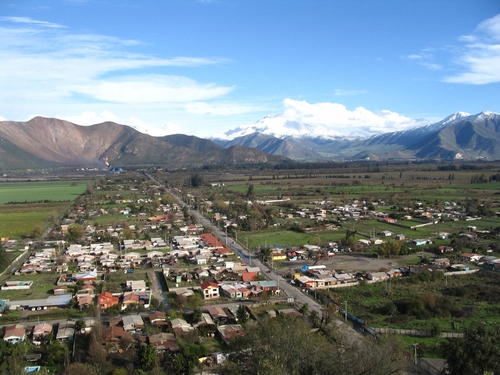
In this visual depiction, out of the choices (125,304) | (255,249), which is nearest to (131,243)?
(255,249)

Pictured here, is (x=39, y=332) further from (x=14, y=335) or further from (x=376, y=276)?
(x=376, y=276)

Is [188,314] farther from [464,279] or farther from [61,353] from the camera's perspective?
[464,279]

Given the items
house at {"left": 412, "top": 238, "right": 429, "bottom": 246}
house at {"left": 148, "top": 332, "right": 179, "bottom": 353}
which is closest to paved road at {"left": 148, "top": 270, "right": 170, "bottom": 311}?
house at {"left": 148, "top": 332, "right": 179, "bottom": 353}

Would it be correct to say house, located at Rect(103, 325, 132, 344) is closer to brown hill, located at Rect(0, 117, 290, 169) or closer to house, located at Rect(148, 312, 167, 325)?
house, located at Rect(148, 312, 167, 325)

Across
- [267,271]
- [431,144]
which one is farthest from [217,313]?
[431,144]

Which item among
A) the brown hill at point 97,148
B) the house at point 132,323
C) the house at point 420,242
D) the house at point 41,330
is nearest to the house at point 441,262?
the house at point 420,242

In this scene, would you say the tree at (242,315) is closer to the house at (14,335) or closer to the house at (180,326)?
the house at (180,326)
